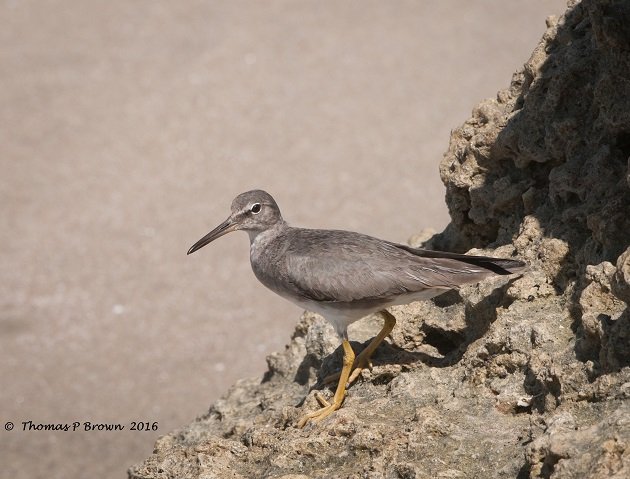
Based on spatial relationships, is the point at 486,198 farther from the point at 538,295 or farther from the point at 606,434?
the point at 606,434

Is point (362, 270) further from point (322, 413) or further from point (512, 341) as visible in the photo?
point (512, 341)

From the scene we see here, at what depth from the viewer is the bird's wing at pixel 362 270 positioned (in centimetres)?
613

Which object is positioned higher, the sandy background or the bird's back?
the sandy background

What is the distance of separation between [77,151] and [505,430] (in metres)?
11.9

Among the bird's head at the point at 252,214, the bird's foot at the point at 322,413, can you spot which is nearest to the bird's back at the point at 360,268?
the bird's head at the point at 252,214

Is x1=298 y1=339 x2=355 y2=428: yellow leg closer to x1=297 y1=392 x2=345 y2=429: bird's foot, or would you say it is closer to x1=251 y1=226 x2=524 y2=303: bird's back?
x1=297 y1=392 x2=345 y2=429: bird's foot

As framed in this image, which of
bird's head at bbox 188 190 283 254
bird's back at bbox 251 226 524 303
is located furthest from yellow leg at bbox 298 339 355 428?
bird's head at bbox 188 190 283 254

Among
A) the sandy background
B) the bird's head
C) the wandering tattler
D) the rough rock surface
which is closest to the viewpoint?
the rough rock surface

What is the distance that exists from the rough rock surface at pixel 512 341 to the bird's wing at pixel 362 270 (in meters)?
0.28

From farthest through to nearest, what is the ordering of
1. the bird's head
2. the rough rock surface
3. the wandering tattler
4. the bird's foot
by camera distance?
the bird's head, the wandering tattler, the bird's foot, the rough rock surface

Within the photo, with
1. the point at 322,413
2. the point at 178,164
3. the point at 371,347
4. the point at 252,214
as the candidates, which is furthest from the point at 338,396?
the point at 178,164

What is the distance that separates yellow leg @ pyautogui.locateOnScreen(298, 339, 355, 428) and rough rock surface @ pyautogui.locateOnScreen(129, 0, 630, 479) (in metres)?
0.09

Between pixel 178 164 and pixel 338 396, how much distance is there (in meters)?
9.80

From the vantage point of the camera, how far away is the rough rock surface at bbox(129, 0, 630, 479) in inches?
189
